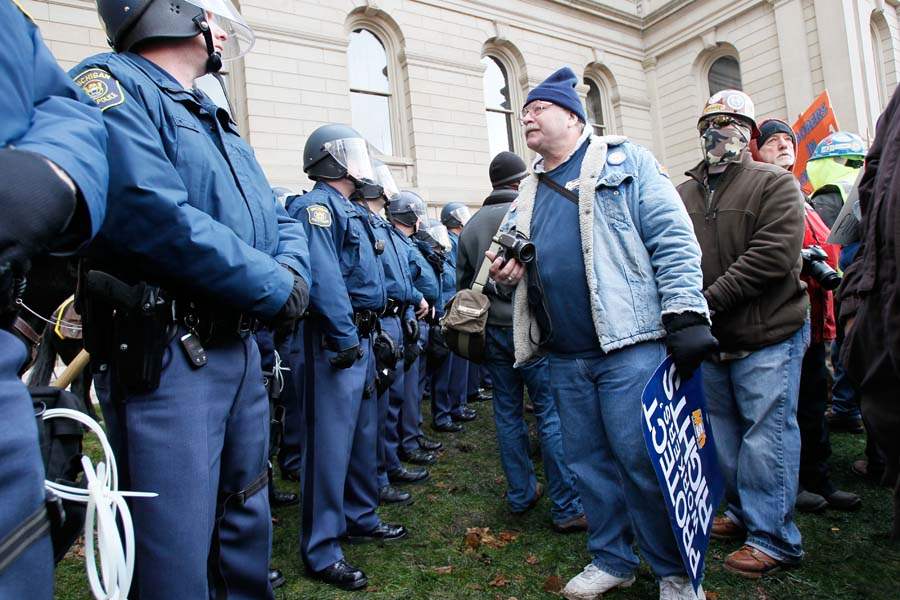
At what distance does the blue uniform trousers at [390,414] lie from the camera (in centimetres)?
397

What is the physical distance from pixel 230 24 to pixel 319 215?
0.97m

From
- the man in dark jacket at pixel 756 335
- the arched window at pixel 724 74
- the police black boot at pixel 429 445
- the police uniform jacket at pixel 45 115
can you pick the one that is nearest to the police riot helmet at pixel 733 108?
the man in dark jacket at pixel 756 335

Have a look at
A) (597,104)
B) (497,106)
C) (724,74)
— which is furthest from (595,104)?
(497,106)

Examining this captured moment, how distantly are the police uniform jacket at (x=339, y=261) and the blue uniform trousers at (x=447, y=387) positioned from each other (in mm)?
2649

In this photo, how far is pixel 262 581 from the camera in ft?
6.11

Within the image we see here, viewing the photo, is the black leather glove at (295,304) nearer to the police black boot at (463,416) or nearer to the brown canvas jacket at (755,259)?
the brown canvas jacket at (755,259)

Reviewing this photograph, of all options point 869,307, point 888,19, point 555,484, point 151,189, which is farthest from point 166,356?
point 888,19

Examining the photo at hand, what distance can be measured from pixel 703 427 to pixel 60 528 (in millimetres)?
2238

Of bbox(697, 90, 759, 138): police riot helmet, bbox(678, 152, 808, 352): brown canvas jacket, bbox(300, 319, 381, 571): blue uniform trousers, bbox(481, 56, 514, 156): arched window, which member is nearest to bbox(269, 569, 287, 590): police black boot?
bbox(300, 319, 381, 571): blue uniform trousers

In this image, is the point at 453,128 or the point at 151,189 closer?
the point at 151,189

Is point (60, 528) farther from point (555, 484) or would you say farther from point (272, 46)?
point (272, 46)

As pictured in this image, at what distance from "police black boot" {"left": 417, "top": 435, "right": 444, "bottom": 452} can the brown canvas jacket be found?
3.01 m

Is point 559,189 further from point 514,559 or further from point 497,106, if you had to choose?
point 497,106

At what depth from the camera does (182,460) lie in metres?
1.57
